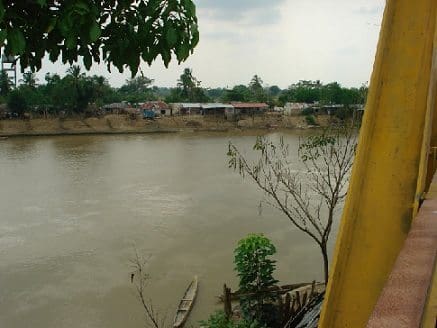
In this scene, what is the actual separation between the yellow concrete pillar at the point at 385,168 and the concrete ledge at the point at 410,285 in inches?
13.2

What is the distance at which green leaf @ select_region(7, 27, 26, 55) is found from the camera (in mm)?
1301

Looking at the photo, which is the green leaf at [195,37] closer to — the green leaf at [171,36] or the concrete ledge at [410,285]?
the green leaf at [171,36]

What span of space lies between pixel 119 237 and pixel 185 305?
→ 16.4ft

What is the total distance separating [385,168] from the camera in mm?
1471

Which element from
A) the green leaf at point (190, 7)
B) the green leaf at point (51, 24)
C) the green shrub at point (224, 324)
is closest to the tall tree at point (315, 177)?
the green shrub at point (224, 324)

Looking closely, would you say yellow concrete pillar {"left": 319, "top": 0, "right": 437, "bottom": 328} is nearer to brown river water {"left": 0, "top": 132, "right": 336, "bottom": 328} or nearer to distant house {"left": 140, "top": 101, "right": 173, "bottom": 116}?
brown river water {"left": 0, "top": 132, "right": 336, "bottom": 328}

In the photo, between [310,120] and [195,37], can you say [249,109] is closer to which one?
[310,120]

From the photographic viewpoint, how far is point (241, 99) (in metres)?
54.5

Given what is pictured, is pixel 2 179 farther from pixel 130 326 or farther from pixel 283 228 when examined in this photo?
A: pixel 130 326

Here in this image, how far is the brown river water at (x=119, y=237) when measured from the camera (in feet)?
29.1

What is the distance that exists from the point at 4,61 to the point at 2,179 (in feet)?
71.9

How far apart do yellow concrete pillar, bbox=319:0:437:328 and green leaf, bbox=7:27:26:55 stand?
3.55 ft

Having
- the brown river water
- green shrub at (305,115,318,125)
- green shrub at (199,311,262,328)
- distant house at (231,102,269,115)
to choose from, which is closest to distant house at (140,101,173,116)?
distant house at (231,102,269,115)

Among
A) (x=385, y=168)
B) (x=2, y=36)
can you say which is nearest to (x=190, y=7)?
(x=2, y=36)
